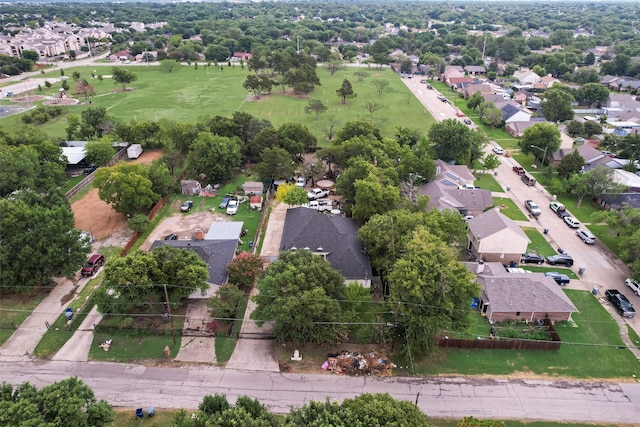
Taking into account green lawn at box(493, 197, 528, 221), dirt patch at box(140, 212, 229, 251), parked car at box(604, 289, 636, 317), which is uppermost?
dirt patch at box(140, 212, 229, 251)

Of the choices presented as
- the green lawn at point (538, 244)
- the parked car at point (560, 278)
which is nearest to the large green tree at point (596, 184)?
the green lawn at point (538, 244)

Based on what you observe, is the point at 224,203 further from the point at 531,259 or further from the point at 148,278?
the point at 531,259

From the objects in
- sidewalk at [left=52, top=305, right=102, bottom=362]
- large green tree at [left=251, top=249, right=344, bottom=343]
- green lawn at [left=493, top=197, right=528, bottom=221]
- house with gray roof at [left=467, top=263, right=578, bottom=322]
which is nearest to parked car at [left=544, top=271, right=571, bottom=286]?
house with gray roof at [left=467, top=263, right=578, bottom=322]

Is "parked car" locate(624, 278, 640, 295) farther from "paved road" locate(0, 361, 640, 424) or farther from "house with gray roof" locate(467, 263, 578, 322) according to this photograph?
"paved road" locate(0, 361, 640, 424)

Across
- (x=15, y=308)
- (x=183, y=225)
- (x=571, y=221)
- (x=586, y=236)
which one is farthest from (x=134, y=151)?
(x=586, y=236)

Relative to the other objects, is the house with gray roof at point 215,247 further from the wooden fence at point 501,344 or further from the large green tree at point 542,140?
the large green tree at point 542,140
